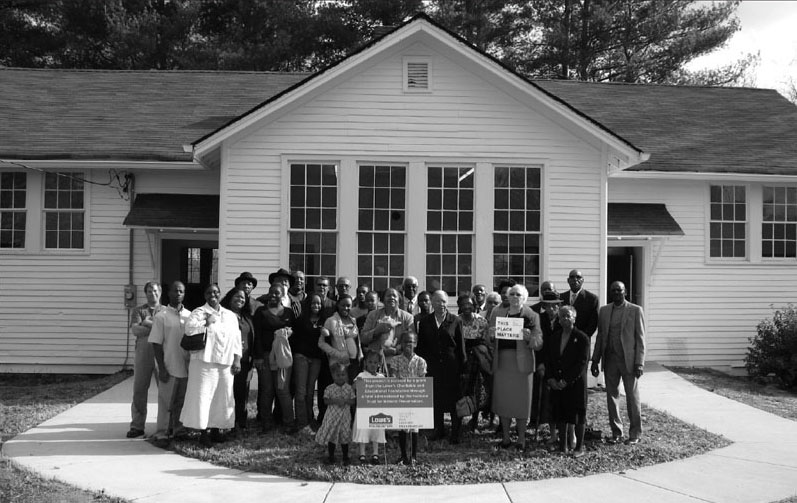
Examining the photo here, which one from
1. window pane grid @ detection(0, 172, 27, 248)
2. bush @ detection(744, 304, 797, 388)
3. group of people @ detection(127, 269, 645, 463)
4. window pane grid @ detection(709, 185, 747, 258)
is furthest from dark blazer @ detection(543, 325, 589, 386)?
window pane grid @ detection(0, 172, 27, 248)

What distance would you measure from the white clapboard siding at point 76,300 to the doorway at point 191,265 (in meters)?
1.10

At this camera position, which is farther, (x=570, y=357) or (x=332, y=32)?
(x=332, y=32)

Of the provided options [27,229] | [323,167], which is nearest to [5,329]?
[27,229]

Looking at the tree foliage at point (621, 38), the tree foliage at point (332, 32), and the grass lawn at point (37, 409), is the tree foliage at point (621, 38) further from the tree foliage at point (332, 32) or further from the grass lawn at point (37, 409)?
the grass lawn at point (37, 409)

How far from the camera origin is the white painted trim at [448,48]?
454 inches

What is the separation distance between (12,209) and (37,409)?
4996 mm

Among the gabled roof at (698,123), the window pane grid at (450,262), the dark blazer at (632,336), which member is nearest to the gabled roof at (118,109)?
the window pane grid at (450,262)


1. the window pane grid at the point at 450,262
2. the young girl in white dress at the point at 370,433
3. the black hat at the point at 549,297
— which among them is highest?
the window pane grid at the point at 450,262

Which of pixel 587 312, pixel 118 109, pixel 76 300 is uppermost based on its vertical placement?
pixel 118 109

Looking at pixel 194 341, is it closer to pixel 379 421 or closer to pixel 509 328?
pixel 379 421

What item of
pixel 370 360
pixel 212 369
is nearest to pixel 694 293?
pixel 370 360

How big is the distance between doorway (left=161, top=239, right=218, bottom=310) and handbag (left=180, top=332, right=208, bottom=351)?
6901mm

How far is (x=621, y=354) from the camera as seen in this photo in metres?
8.52

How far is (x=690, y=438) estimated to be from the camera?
8820 millimetres
